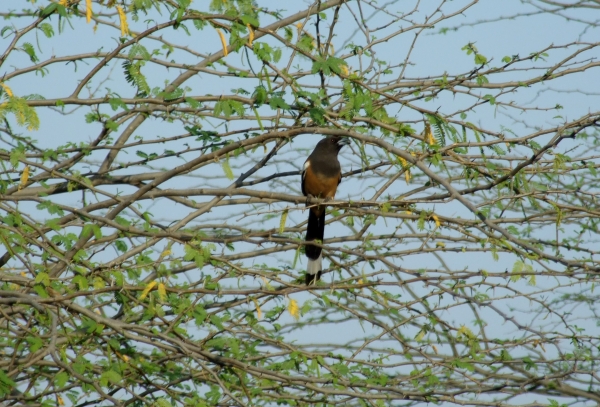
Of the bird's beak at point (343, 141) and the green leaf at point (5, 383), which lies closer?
the green leaf at point (5, 383)

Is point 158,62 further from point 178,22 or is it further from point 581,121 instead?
point 581,121

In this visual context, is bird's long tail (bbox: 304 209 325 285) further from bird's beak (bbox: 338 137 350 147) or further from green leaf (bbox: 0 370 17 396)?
green leaf (bbox: 0 370 17 396)

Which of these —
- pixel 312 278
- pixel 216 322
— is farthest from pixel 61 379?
pixel 312 278

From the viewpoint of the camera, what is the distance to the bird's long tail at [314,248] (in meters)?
5.40

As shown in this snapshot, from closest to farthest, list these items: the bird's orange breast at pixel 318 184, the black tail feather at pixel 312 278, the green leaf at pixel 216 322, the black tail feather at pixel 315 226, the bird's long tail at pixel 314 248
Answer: the green leaf at pixel 216 322
the black tail feather at pixel 312 278
the bird's long tail at pixel 314 248
the black tail feather at pixel 315 226
the bird's orange breast at pixel 318 184

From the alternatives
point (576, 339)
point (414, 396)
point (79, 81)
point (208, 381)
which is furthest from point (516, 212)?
point (79, 81)

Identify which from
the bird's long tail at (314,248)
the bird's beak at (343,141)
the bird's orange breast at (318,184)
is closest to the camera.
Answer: the bird's long tail at (314,248)

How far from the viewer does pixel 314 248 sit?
17.8ft

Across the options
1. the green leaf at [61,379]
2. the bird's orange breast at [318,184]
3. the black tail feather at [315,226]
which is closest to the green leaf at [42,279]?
the green leaf at [61,379]

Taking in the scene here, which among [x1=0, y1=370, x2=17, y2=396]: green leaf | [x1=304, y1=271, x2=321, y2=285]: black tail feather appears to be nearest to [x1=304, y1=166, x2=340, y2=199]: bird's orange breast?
[x1=304, y1=271, x2=321, y2=285]: black tail feather

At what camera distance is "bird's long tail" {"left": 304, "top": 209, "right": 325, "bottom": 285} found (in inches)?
213

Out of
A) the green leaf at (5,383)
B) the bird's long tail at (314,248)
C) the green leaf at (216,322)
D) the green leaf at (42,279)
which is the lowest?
the green leaf at (5,383)

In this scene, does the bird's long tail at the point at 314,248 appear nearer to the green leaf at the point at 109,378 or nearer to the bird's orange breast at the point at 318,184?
the bird's orange breast at the point at 318,184

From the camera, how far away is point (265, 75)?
399cm
